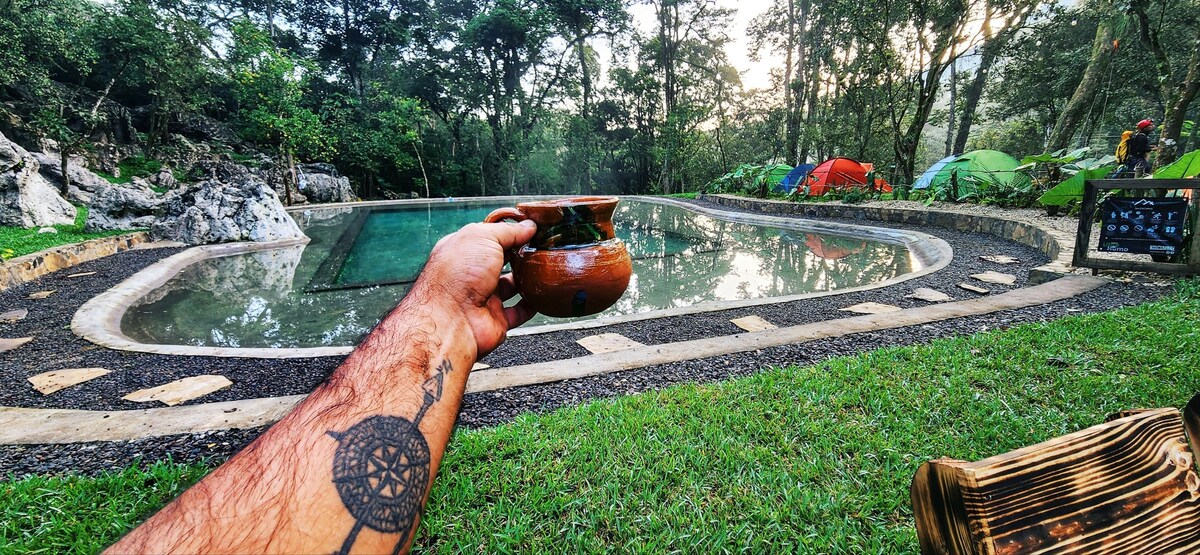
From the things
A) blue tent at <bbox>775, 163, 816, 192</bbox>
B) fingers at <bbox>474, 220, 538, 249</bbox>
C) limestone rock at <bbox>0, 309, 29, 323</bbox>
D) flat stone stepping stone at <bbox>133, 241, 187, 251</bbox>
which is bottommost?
limestone rock at <bbox>0, 309, 29, 323</bbox>

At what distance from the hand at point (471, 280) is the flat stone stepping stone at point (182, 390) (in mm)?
2369

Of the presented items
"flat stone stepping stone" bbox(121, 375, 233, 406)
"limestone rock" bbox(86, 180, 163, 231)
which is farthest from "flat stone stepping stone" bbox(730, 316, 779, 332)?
"limestone rock" bbox(86, 180, 163, 231)

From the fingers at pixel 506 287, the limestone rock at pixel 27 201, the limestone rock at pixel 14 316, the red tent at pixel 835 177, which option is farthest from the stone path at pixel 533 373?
the red tent at pixel 835 177

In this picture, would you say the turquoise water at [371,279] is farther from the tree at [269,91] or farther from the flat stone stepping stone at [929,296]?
the tree at [269,91]

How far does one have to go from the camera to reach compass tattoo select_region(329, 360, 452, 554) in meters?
0.60

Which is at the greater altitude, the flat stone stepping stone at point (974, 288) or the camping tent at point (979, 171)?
the camping tent at point (979, 171)

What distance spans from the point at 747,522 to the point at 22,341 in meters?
4.82

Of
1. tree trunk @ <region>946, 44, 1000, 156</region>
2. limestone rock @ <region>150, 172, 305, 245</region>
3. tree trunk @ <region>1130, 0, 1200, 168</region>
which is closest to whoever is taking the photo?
tree trunk @ <region>1130, 0, 1200, 168</region>

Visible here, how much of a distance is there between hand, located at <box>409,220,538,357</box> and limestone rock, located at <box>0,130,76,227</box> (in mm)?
10877

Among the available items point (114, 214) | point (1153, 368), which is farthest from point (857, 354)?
point (114, 214)

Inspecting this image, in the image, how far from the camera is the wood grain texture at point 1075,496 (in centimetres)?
39

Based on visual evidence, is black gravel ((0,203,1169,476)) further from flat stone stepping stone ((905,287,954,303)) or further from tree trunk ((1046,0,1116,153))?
tree trunk ((1046,0,1116,153))

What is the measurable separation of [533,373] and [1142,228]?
5.21 metres

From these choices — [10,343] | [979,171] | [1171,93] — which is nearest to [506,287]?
[10,343]
